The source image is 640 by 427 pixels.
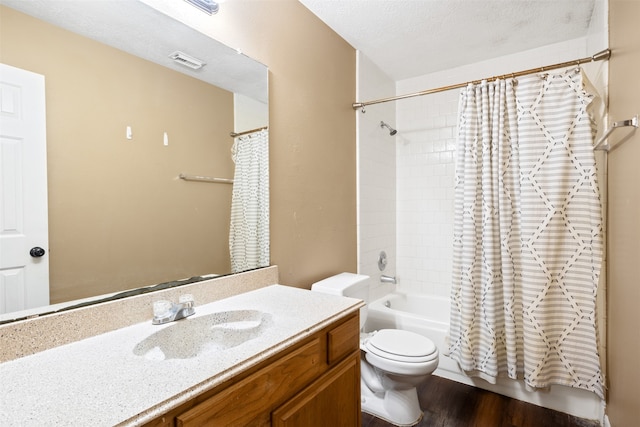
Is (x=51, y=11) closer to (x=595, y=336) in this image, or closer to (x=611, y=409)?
(x=595, y=336)

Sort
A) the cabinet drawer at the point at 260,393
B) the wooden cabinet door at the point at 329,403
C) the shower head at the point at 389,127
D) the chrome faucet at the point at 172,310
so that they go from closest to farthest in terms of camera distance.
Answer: the cabinet drawer at the point at 260,393, the wooden cabinet door at the point at 329,403, the chrome faucet at the point at 172,310, the shower head at the point at 389,127

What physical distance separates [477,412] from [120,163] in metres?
2.23

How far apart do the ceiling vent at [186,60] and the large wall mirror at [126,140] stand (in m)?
0.01

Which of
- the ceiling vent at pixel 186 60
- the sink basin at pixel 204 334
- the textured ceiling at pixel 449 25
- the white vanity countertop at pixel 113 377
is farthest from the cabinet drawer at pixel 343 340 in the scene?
the textured ceiling at pixel 449 25

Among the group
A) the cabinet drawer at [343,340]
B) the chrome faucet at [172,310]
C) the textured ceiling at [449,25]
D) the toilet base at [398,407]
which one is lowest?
the toilet base at [398,407]

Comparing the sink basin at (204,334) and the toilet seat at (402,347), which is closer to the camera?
the sink basin at (204,334)

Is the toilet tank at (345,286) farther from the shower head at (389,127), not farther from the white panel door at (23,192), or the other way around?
the shower head at (389,127)

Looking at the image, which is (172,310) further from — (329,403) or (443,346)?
(443,346)

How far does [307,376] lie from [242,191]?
87cm

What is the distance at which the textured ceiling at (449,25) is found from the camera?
6.16 ft

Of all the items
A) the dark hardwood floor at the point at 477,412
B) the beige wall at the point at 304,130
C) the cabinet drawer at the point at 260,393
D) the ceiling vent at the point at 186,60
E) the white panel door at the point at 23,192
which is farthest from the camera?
the dark hardwood floor at the point at 477,412

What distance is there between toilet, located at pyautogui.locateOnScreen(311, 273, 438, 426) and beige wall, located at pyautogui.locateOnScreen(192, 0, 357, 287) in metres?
0.23

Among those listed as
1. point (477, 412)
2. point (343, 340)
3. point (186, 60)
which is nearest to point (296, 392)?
point (343, 340)

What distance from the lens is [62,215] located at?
958 millimetres
